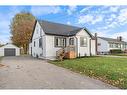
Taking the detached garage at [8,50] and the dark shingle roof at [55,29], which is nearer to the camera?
the dark shingle roof at [55,29]

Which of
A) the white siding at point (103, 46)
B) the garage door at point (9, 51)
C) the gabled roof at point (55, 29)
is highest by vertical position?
the gabled roof at point (55, 29)

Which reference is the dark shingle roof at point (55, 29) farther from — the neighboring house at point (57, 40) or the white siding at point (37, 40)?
the white siding at point (37, 40)

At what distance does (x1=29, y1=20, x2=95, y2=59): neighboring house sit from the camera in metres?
21.4

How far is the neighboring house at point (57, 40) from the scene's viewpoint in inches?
841

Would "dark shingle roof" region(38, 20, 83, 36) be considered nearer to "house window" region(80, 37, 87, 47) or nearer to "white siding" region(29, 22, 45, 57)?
"white siding" region(29, 22, 45, 57)

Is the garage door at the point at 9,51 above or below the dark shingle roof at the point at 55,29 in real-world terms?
below

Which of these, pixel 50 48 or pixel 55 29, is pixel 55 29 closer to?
pixel 55 29

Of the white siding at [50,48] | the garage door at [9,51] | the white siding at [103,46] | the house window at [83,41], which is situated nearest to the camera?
the white siding at [50,48]

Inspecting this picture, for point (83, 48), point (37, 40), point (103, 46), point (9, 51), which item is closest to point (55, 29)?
point (37, 40)

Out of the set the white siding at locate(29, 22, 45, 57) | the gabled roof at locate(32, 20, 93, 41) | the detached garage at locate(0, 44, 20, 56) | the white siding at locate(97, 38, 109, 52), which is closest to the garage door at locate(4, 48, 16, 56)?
the detached garage at locate(0, 44, 20, 56)

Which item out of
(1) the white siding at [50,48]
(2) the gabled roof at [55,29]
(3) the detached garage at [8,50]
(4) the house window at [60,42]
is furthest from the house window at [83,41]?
(3) the detached garage at [8,50]

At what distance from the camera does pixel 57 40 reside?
22.0 m

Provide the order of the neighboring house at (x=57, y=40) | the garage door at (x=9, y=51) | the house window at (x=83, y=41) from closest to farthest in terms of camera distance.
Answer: the neighboring house at (x=57, y=40) → the house window at (x=83, y=41) → the garage door at (x=9, y=51)
